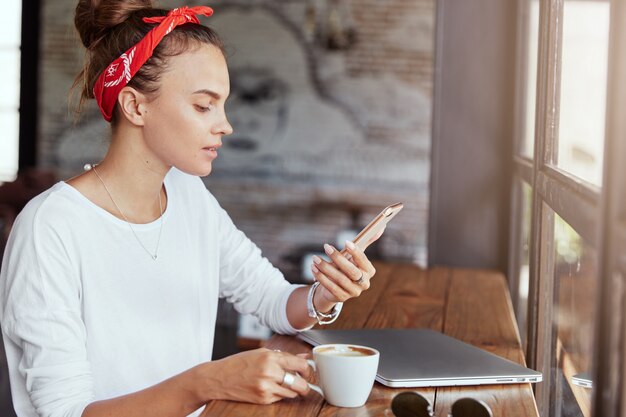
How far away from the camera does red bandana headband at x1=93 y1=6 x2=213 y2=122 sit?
56.1 inches

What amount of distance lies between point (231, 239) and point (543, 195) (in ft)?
2.13

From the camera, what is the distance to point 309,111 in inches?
269

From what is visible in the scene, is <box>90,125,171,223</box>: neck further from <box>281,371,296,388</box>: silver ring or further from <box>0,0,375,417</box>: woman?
<box>281,371,296,388</box>: silver ring

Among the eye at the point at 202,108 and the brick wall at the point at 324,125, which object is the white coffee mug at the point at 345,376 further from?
the brick wall at the point at 324,125

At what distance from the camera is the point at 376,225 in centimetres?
118

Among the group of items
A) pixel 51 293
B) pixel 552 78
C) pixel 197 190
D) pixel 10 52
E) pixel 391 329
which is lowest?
pixel 391 329

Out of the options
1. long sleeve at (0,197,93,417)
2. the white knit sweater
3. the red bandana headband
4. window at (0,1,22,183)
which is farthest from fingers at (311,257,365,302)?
window at (0,1,22,183)

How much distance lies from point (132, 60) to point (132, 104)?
0.26ft

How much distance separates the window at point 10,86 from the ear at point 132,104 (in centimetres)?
620

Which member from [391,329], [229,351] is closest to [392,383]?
[391,329]

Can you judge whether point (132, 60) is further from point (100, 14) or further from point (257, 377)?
point (257, 377)

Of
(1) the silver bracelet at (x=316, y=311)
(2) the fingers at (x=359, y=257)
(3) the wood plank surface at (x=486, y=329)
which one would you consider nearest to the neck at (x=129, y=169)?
(1) the silver bracelet at (x=316, y=311)

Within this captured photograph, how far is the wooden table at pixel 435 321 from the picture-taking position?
1.07 metres

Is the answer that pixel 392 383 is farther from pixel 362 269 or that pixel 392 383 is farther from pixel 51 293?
pixel 51 293
